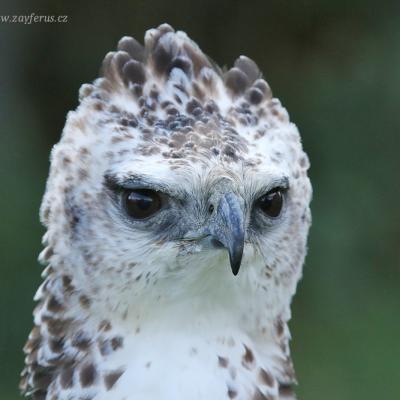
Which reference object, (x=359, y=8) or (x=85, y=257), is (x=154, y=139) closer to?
(x=85, y=257)

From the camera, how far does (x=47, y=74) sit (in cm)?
511

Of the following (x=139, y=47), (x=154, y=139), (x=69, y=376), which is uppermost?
(x=139, y=47)

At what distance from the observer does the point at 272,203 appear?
244 centimetres

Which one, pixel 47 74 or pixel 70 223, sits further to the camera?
pixel 47 74

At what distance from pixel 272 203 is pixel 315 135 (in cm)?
254

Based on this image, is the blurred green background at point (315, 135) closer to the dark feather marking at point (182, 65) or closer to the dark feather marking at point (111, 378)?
the dark feather marking at point (182, 65)

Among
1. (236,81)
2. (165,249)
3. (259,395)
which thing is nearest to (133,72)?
(236,81)

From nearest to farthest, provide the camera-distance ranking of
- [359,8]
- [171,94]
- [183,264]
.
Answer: [183,264] → [171,94] → [359,8]

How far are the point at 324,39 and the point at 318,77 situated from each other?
0.66 feet

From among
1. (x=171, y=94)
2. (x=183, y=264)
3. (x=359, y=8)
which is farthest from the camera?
(x=359, y=8)

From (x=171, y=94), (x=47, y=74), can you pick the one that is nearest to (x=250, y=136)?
(x=171, y=94)

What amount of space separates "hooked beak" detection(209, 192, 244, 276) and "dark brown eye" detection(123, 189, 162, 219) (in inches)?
6.8

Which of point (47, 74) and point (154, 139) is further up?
point (47, 74)

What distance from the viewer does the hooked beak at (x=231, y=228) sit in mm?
2154
